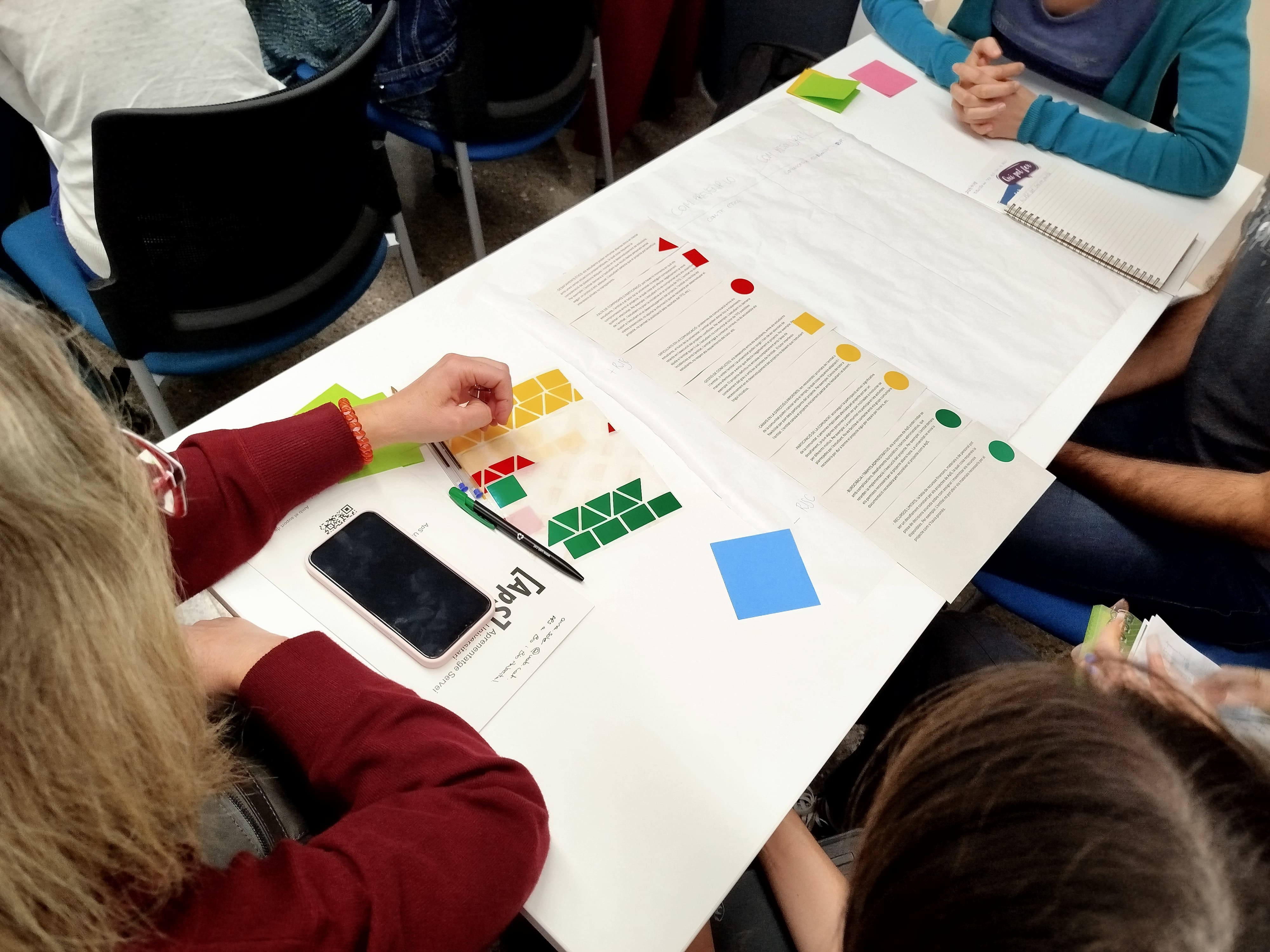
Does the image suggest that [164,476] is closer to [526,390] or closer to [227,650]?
[227,650]

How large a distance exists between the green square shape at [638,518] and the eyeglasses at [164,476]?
38cm

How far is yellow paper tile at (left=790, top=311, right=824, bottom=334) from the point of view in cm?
91

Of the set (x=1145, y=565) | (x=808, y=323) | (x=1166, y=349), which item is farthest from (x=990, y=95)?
(x=1145, y=565)

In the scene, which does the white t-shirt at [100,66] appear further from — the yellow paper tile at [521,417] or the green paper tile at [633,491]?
the green paper tile at [633,491]

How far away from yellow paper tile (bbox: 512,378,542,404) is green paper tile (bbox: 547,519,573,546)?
0.16m

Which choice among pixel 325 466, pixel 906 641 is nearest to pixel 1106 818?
pixel 906 641

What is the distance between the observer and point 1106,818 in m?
0.38

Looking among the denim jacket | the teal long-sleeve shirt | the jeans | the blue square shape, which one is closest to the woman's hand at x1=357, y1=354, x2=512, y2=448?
the blue square shape

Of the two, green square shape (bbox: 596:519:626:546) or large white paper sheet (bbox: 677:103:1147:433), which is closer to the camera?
green square shape (bbox: 596:519:626:546)

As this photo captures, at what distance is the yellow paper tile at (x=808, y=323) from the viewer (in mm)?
906

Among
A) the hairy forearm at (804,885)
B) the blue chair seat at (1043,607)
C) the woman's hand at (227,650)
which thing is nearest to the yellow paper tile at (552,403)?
the woman's hand at (227,650)

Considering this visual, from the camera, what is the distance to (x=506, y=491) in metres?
0.74

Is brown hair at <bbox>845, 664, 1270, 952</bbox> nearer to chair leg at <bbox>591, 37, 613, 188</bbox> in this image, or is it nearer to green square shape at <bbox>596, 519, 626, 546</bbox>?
green square shape at <bbox>596, 519, 626, 546</bbox>

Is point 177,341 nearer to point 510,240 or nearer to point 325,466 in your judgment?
point 325,466
